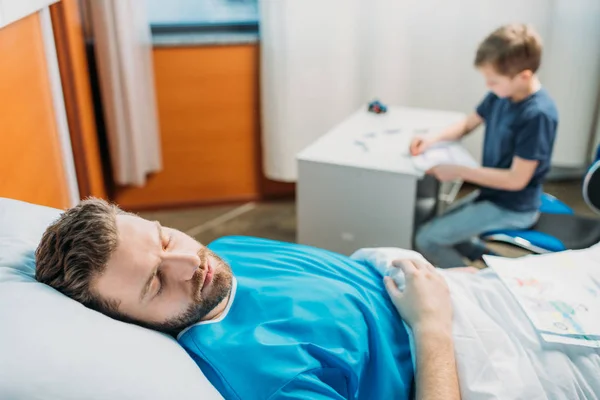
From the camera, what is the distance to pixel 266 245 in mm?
1448

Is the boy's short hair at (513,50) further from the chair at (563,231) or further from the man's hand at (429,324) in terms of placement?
the man's hand at (429,324)

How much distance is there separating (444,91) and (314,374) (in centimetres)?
212

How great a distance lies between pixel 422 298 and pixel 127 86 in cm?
181

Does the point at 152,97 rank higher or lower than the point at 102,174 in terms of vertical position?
higher

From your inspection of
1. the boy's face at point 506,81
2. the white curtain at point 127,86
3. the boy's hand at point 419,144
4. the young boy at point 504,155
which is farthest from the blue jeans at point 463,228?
the white curtain at point 127,86

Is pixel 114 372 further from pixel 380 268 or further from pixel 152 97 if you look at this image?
pixel 152 97

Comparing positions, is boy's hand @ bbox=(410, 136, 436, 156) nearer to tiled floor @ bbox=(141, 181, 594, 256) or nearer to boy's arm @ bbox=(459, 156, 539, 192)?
boy's arm @ bbox=(459, 156, 539, 192)

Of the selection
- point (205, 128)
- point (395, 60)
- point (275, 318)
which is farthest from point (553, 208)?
point (205, 128)

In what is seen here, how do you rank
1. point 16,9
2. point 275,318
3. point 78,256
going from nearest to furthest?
1. point 78,256
2. point 275,318
3. point 16,9

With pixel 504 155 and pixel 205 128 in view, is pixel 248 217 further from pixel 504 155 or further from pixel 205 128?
pixel 504 155

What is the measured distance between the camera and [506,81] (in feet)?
6.36

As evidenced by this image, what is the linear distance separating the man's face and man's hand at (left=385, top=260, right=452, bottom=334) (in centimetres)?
35

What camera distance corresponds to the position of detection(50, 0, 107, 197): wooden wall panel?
2.12 metres

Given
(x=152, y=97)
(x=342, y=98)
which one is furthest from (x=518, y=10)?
(x=152, y=97)
